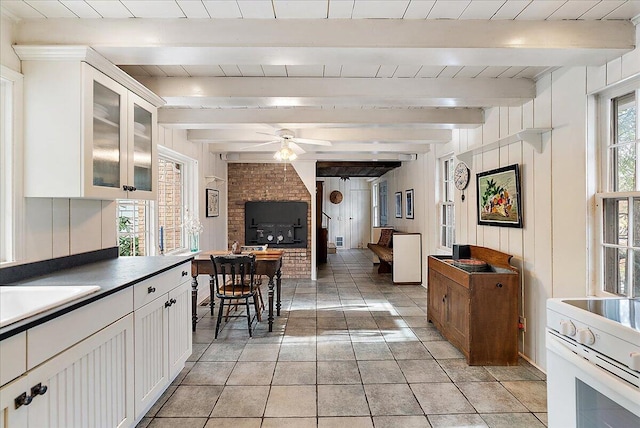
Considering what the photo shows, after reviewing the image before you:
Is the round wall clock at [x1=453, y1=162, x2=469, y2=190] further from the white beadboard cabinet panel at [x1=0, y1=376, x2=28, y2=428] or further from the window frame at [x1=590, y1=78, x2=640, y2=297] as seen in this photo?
the white beadboard cabinet panel at [x1=0, y1=376, x2=28, y2=428]

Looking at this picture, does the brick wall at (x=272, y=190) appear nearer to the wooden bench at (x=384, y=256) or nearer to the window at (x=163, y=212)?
the wooden bench at (x=384, y=256)

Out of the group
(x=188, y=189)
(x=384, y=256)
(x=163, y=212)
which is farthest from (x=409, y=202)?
(x=163, y=212)

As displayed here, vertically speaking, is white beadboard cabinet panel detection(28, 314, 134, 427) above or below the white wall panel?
below

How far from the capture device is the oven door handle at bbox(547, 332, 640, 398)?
1288 mm

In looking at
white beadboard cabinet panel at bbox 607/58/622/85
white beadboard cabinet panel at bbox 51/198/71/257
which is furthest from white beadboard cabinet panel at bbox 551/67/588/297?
white beadboard cabinet panel at bbox 51/198/71/257

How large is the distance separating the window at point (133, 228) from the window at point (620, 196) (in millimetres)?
3954

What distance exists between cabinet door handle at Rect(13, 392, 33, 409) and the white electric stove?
2.13 m

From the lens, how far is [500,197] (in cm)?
350

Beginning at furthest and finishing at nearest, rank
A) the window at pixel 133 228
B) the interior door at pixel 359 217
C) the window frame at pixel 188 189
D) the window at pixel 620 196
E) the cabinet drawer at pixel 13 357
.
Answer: the interior door at pixel 359 217 < the window frame at pixel 188 189 < the window at pixel 133 228 < the window at pixel 620 196 < the cabinet drawer at pixel 13 357

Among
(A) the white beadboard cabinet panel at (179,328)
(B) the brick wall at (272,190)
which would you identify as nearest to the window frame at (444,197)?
(B) the brick wall at (272,190)

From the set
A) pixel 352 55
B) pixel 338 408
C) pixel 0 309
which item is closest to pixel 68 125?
pixel 0 309

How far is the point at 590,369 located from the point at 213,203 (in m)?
5.45

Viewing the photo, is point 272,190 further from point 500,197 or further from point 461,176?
point 500,197

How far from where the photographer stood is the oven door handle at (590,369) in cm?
→ 129
